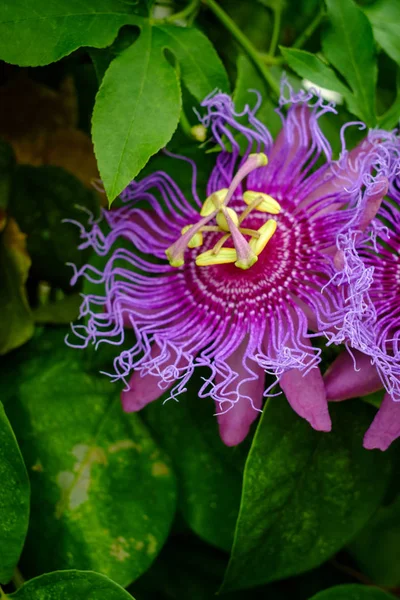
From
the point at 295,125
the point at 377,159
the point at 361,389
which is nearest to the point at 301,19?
the point at 295,125

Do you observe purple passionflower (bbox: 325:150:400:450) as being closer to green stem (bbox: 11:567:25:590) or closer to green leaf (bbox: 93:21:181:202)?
green leaf (bbox: 93:21:181:202)

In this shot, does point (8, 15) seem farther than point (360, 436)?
No

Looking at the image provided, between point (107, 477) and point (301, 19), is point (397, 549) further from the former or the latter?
point (301, 19)

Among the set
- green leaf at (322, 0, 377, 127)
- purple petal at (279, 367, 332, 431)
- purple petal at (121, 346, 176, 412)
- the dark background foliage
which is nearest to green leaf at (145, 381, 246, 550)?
the dark background foliage

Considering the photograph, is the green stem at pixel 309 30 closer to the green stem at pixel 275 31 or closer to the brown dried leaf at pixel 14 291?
the green stem at pixel 275 31

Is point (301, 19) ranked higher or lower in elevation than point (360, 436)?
higher

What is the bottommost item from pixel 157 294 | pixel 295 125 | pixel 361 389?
pixel 157 294

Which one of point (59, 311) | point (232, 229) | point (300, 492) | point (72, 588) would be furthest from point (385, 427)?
point (59, 311)
